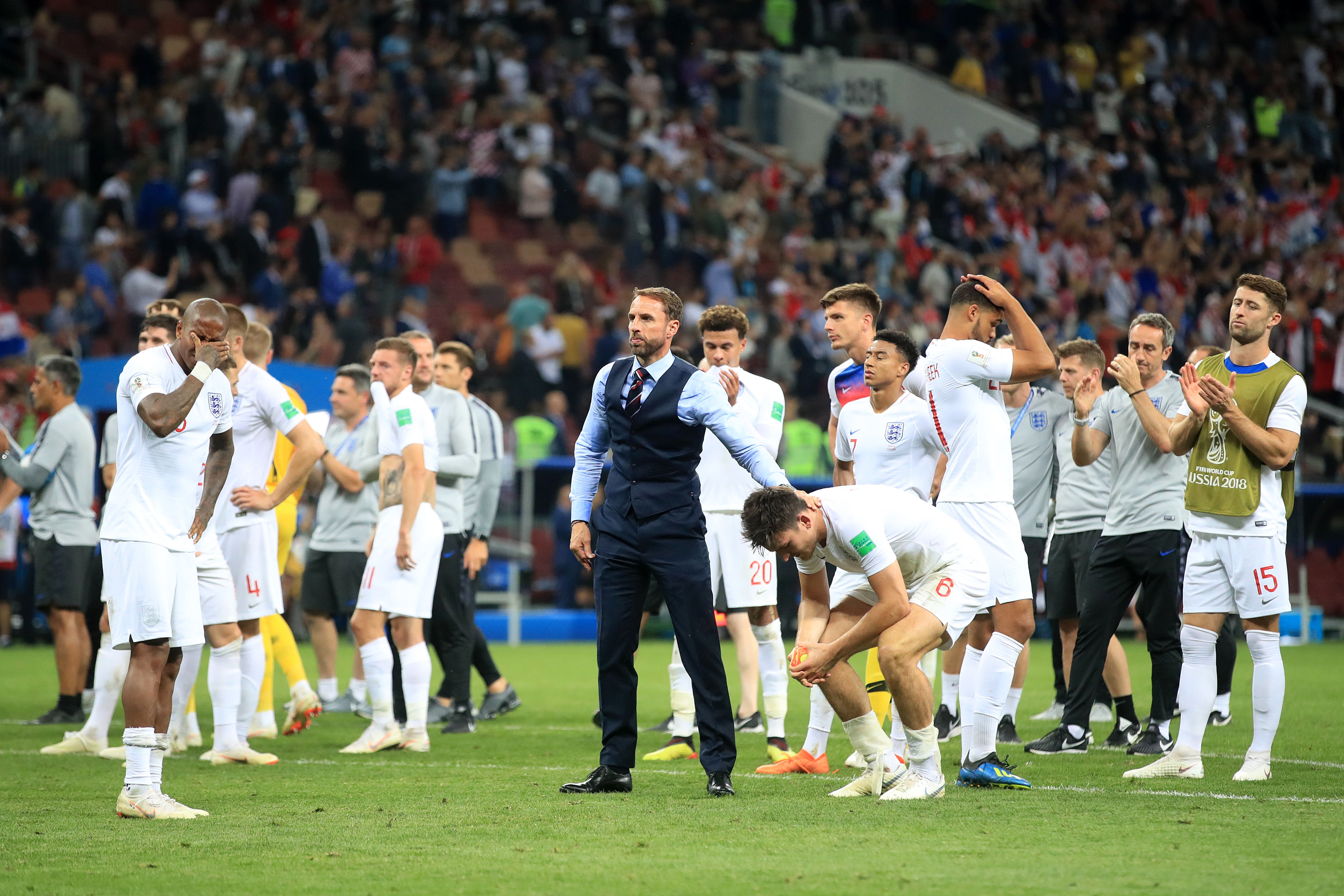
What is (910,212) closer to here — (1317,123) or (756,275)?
(756,275)

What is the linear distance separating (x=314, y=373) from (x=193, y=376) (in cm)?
979

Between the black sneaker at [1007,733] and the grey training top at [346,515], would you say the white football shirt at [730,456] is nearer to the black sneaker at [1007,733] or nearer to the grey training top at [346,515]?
the black sneaker at [1007,733]

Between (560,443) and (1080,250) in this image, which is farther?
(1080,250)

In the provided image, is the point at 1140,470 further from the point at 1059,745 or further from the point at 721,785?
the point at 721,785

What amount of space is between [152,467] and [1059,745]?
213 inches

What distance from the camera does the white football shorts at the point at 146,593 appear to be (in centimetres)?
699

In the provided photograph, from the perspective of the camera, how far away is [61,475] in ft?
36.3

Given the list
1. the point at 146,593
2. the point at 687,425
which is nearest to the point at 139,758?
the point at 146,593

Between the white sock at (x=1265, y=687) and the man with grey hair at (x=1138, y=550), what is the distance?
1198 mm

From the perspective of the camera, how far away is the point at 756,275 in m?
26.1

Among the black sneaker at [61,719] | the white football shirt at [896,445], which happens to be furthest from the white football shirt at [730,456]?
the black sneaker at [61,719]

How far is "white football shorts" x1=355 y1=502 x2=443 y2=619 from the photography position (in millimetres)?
9258

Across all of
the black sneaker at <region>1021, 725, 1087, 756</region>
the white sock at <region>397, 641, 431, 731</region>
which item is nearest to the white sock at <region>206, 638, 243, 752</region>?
the white sock at <region>397, 641, 431, 731</region>

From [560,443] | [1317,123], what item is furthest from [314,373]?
[1317,123]
